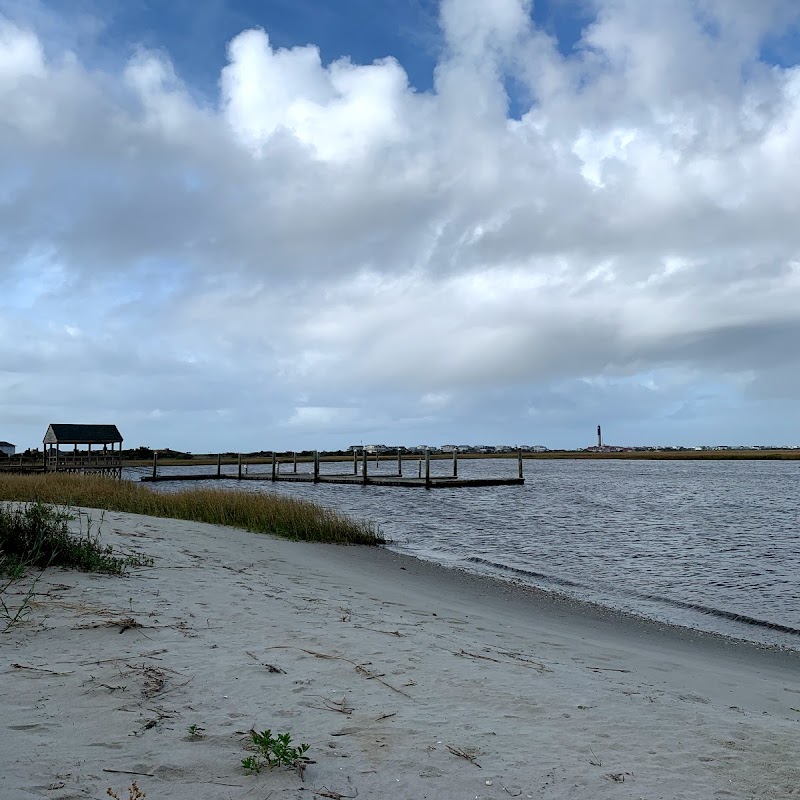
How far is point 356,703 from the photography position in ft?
15.0

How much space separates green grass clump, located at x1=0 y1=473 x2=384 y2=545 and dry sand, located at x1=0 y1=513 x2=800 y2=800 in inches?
387

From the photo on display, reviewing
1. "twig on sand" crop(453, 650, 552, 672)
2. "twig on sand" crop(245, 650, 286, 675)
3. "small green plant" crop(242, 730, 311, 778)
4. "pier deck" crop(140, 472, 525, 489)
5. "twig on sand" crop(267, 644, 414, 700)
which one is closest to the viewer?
"small green plant" crop(242, 730, 311, 778)

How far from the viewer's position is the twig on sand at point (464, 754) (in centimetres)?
379

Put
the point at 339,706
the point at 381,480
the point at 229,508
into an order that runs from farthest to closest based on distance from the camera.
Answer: the point at 381,480 → the point at 229,508 → the point at 339,706

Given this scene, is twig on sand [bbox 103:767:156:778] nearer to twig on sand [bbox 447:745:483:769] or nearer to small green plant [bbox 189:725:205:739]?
small green plant [bbox 189:725:205:739]

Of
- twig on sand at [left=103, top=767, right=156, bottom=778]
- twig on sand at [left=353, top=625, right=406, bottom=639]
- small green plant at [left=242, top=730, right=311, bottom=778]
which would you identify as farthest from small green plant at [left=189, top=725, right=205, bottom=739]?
twig on sand at [left=353, top=625, right=406, bottom=639]

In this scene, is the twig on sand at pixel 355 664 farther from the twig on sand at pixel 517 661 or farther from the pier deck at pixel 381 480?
the pier deck at pixel 381 480

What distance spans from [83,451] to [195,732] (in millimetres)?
57733

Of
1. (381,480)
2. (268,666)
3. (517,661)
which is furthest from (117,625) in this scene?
(381,480)

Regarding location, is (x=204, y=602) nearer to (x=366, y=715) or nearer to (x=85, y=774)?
(x=366, y=715)

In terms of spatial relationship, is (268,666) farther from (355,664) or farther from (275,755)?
(275,755)

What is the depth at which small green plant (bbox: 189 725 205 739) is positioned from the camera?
3.84 metres

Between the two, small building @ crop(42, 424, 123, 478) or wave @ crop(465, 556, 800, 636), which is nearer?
wave @ crop(465, 556, 800, 636)

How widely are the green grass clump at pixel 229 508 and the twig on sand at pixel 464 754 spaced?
47.2 feet
